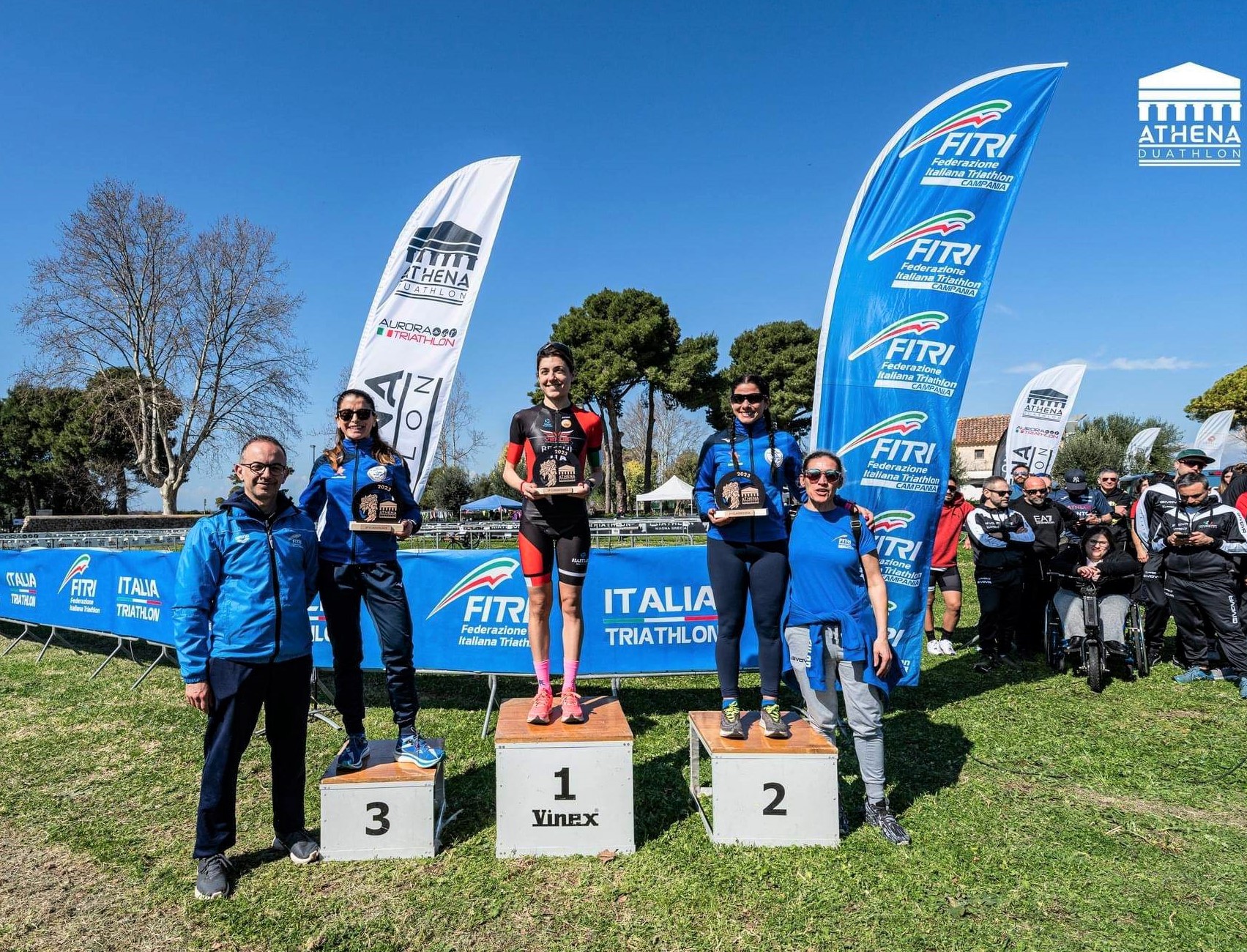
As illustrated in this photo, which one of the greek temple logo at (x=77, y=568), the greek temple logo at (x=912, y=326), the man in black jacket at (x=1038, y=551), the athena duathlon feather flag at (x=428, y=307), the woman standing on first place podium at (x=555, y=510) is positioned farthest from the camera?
the greek temple logo at (x=77, y=568)

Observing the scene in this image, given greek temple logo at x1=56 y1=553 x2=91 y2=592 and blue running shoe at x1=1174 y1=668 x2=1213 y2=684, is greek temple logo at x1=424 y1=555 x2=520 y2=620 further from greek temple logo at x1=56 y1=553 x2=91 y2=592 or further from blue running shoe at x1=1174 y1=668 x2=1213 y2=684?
blue running shoe at x1=1174 y1=668 x2=1213 y2=684

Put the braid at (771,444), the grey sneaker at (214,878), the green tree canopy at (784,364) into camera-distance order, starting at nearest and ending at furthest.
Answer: the grey sneaker at (214,878) → the braid at (771,444) → the green tree canopy at (784,364)

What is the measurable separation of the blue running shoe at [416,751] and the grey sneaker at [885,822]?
2.38 m

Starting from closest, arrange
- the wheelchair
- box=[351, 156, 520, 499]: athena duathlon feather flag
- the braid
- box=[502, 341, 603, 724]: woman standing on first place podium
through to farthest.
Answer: box=[502, 341, 603, 724]: woman standing on first place podium, the braid, the wheelchair, box=[351, 156, 520, 499]: athena duathlon feather flag

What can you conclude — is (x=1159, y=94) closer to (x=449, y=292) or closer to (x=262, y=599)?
(x=449, y=292)

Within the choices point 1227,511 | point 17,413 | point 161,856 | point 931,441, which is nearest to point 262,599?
point 161,856

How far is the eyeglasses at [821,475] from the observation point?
12.1 feet

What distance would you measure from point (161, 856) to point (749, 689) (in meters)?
4.58

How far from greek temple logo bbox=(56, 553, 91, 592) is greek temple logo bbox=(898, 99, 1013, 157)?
381 inches

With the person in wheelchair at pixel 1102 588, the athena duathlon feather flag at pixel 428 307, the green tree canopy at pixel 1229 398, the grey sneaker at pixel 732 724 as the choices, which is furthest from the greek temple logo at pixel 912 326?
the green tree canopy at pixel 1229 398

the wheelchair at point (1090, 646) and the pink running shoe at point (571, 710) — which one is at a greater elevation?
the pink running shoe at point (571, 710)

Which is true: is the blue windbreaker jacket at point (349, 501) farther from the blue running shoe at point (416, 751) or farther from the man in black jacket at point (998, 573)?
the man in black jacket at point (998, 573)

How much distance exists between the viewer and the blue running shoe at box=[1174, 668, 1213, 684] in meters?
6.48

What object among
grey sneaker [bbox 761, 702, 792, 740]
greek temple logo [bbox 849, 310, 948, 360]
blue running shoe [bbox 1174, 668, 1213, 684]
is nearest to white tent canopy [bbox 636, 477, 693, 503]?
blue running shoe [bbox 1174, 668, 1213, 684]
